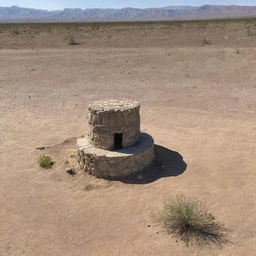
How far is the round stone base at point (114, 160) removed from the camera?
7.51 metres

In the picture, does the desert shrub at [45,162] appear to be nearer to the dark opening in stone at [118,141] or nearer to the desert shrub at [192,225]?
the dark opening in stone at [118,141]

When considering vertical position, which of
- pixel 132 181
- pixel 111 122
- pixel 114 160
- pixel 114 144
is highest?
pixel 111 122

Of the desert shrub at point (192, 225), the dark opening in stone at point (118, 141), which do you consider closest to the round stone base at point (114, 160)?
the dark opening in stone at point (118, 141)

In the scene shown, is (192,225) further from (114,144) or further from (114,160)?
(114,144)

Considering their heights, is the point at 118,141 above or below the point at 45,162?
above

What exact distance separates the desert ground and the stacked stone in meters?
0.94

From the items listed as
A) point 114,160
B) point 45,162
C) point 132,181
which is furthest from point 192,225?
point 45,162

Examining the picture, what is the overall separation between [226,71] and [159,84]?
13.6ft

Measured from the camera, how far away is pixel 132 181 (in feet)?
24.6

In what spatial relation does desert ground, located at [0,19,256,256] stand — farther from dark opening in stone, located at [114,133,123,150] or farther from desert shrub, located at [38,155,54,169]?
dark opening in stone, located at [114,133,123,150]

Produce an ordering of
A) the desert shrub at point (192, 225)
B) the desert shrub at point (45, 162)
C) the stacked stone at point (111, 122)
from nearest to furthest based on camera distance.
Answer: the desert shrub at point (192, 225)
the stacked stone at point (111, 122)
the desert shrub at point (45, 162)

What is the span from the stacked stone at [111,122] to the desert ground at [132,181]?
94cm

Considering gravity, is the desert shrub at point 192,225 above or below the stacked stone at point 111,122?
below

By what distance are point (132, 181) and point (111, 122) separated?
1420 millimetres
